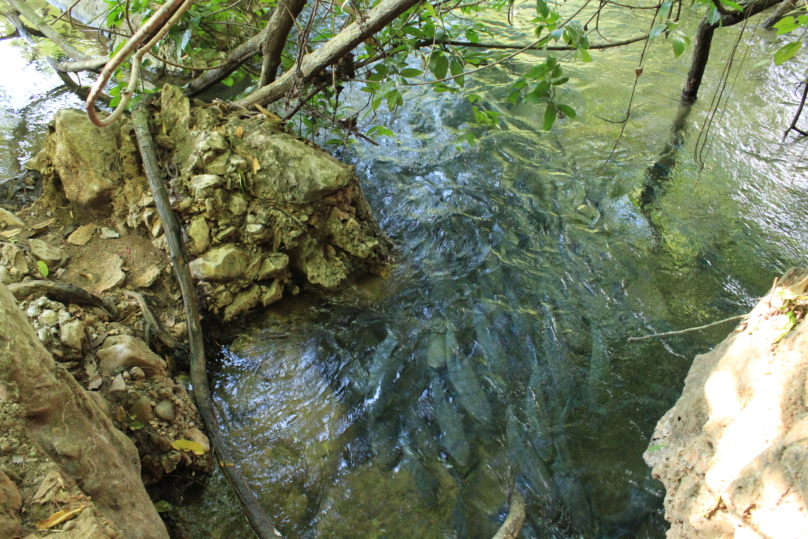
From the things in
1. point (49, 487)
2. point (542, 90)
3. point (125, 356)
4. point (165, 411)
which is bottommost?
point (165, 411)

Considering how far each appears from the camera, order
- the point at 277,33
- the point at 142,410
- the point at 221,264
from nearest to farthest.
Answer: the point at 142,410
the point at 221,264
the point at 277,33

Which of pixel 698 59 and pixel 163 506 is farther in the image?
pixel 698 59

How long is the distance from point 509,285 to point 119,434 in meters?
2.67

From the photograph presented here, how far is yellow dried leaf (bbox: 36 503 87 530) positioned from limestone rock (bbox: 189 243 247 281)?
1776 mm

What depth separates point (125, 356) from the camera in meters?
2.49

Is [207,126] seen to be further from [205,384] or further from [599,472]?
[599,472]

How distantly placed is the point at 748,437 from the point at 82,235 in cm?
378

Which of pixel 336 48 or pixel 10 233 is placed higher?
pixel 336 48

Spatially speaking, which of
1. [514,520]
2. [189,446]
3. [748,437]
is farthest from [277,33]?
[748,437]

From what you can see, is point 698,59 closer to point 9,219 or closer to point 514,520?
point 514,520

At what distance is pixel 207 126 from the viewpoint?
11.1ft

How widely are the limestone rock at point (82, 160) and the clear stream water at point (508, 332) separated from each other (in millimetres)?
1378

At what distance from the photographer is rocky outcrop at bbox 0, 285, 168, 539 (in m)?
1.54

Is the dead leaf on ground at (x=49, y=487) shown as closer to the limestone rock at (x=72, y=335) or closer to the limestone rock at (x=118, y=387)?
the limestone rock at (x=118, y=387)
